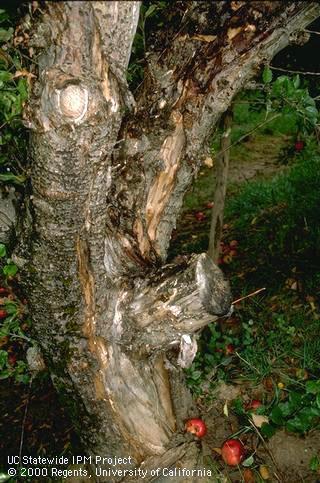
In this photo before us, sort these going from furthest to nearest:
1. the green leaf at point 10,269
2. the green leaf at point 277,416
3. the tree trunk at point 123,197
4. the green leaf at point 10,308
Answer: the green leaf at point 277,416 < the green leaf at point 10,308 < the green leaf at point 10,269 < the tree trunk at point 123,197

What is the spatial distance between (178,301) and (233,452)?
1031 millimetres

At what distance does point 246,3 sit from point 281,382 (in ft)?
6.49

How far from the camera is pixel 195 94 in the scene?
1440 millimetres

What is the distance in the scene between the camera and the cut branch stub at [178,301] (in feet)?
5.01

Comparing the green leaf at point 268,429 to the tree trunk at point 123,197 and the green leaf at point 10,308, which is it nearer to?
the tree trunk at point 123,197

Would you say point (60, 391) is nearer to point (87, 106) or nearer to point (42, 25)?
point (87, 106)

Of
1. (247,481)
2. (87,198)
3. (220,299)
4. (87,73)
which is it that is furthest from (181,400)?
(87,73)

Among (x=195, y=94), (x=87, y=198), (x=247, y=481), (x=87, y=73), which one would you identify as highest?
(x=87, y=73)

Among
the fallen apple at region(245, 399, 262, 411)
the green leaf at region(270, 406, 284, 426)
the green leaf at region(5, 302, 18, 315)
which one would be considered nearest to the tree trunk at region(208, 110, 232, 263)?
the fallen apple at region(245, 399, 262, 411)

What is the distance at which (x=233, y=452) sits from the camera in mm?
2123

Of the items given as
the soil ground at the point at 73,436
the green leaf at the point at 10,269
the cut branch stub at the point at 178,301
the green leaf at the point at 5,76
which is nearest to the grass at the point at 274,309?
the soil ground at the point at 73,436

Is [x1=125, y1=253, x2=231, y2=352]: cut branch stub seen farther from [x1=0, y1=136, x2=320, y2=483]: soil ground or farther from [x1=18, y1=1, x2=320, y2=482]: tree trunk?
[x1=0, y1=136, x2=320, y2=483]: soil ground

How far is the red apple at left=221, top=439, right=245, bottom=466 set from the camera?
2117 mm

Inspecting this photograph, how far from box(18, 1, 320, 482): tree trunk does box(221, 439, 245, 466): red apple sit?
1.08 ft
